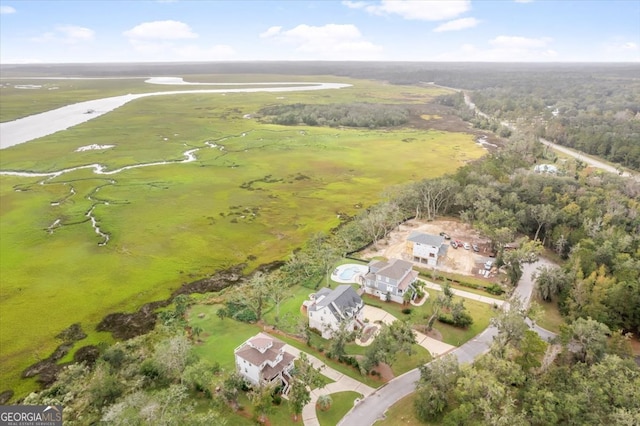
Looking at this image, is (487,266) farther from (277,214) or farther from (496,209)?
(277,214)

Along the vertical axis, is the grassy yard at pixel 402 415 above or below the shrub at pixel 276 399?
below

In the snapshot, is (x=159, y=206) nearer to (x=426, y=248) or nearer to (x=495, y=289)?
(x=426, y=248)

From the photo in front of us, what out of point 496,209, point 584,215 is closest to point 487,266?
point 496,209

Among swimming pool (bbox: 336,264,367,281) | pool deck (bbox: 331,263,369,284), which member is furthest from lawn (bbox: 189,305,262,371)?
swimming pool (bbox: 336,264,367,281)

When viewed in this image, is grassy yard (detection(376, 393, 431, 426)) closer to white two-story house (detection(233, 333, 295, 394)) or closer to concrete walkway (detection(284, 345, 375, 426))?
concrete walkway (detection(284, 345, 375, 426))

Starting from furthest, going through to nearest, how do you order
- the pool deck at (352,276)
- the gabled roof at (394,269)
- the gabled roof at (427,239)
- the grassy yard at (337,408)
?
1. the gabled roof at (427,239)
2. the pool deck at (352,276)
3. the gabled roof at (394,269)
4. the grassy yard at (337,408)

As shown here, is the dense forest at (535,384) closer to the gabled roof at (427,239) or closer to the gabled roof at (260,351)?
the gabled roof at (260,351)

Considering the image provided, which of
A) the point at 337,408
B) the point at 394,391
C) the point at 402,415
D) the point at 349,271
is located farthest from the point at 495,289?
the point at 337,408

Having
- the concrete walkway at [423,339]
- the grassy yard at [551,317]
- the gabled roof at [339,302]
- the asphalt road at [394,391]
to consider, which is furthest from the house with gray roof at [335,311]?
the grassy yard at [551,317]
